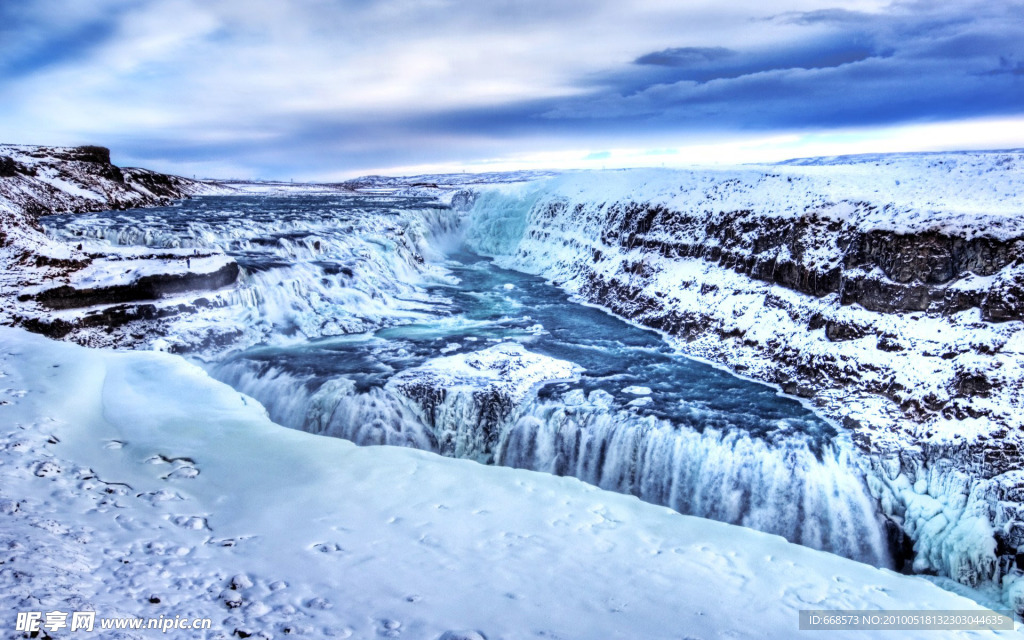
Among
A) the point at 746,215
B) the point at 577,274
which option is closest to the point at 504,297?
the point at 577,274

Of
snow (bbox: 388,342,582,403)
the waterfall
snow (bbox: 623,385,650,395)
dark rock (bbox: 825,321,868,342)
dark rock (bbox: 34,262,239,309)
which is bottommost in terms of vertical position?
the waterfall

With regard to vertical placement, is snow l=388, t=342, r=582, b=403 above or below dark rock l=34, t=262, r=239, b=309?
Answer: below

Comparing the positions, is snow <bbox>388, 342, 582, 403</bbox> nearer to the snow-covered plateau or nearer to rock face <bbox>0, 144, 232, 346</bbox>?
the snow-covered plateau

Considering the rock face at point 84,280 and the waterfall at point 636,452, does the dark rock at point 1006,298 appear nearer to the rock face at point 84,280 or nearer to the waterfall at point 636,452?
the waterfall at point 636,452

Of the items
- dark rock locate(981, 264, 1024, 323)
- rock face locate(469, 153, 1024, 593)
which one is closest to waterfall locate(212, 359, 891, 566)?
rock face locate(469, 153, 1024, 593)

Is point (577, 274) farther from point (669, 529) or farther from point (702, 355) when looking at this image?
point (669, 529)

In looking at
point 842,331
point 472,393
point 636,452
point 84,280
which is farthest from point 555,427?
point 84,280

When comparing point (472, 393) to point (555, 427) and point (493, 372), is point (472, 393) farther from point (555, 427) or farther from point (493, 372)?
point (555, 427)

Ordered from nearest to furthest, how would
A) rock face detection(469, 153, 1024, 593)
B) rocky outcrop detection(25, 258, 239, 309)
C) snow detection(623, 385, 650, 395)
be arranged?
rock face detection(469, 153, 1024, 593) → snow detection(623, 385, 650, 395) → rocky outcrop detection(25, 258, 239, 309)
